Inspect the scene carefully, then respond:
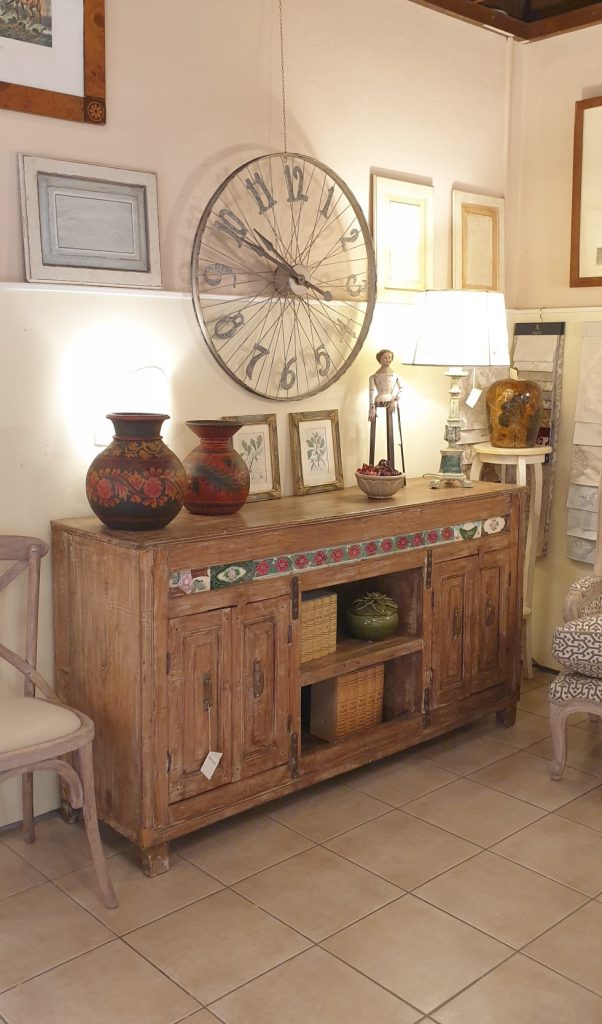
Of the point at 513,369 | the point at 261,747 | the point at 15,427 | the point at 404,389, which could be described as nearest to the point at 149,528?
the point at 15,427

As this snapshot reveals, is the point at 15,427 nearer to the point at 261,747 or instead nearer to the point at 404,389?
the point at 261,747

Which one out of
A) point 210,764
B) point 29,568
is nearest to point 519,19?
point 29,568

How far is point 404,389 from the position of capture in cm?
407

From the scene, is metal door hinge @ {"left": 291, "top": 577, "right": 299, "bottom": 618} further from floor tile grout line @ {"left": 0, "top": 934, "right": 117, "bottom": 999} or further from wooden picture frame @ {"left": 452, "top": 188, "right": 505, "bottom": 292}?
wooden picture frame @ {"left": 452, "top": 188, "right": 505, "bottom": 292}

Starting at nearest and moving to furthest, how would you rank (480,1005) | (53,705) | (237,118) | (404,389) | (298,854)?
(480,1005) → (53,705) → (298,854) → (237,118) → (404,389)

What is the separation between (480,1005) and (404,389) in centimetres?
243

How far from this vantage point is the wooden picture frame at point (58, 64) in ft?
9.25

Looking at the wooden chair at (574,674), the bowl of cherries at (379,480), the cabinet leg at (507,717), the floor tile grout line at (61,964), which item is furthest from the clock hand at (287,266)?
the floor tile grout line at (61,964)

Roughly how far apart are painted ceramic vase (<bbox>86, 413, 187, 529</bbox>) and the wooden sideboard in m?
0.06

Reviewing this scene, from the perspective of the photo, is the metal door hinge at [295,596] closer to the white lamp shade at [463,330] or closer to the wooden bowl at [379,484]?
the wooden bowl at [379,484]

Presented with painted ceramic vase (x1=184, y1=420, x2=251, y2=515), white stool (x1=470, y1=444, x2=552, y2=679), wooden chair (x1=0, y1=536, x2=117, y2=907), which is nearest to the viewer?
wooden chair (x1=0, y1=536, x2=117, y2=907)

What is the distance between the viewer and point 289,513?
10.5ft

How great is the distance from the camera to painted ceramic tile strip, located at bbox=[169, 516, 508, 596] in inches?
110

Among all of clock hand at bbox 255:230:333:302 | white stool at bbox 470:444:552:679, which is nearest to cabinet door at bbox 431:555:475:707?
white stool at bbox 470:444:552:679
